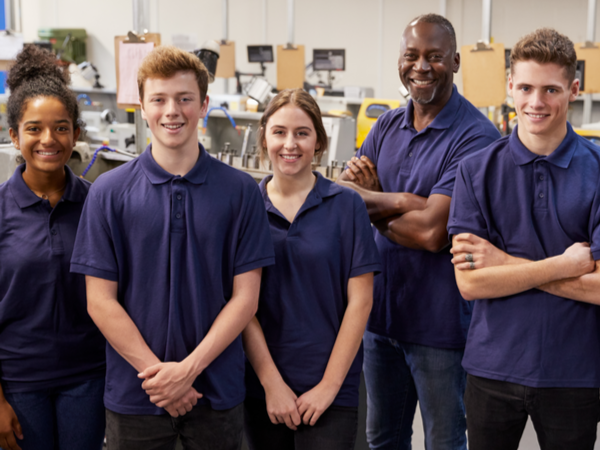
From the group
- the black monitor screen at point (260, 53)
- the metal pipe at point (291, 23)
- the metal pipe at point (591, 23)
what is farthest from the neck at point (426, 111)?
the black monitor screen at point (260, 53)

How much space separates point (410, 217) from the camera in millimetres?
1615

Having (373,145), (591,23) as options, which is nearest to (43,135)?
(373,145)

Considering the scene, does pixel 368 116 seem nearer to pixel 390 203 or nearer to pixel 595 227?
pixel 390 203

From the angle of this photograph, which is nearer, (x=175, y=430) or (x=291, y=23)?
(x=175, y=430)

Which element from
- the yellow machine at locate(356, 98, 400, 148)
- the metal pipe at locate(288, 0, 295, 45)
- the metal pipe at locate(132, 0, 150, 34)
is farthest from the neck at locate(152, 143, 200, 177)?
the yellow machine at locate(356, 98, 400, 148)

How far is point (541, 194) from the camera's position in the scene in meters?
1.40

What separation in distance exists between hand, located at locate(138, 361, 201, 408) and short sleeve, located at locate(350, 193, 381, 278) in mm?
461

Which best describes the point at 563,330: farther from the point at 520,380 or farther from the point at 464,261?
the point at 464,261

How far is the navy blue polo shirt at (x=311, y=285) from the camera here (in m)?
1.46

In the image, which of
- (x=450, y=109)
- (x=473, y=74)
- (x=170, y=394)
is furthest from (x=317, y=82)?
(x=170, y=394)

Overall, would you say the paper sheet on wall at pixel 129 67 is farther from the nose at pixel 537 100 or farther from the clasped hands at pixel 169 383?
the nose at pixel 537 100

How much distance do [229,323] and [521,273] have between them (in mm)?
648

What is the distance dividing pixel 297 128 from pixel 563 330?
0.77 metres

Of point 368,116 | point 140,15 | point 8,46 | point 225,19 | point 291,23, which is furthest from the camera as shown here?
point 225,19
